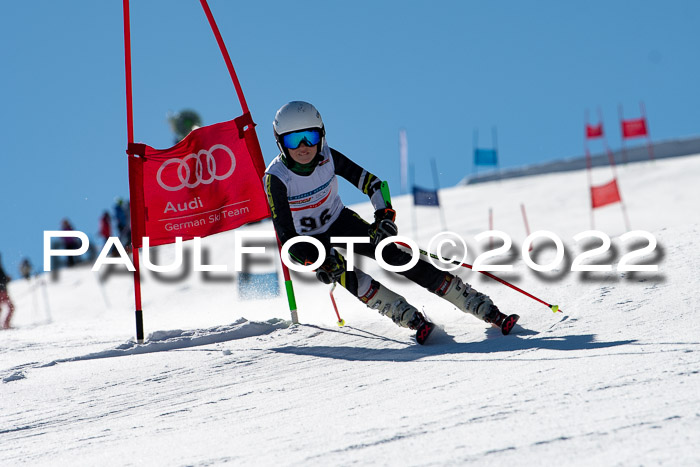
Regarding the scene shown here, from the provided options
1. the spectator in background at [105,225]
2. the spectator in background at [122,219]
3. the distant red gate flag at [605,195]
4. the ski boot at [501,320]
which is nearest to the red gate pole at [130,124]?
the ski boot at [501,320]

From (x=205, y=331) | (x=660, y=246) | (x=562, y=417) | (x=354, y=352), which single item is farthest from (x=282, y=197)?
(x=660, y=246)

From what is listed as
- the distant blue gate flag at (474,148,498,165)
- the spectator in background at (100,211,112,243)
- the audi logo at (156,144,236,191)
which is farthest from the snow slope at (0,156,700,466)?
the distant blue gate flag at (474,148,498,165)

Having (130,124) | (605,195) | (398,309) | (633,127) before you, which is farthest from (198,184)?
(633,127)

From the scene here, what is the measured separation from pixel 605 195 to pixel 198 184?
874cm

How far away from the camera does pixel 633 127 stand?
2291 centimetres

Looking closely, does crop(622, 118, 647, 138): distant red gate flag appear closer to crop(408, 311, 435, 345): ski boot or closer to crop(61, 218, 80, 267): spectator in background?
crop(61, 218, 80, 267): spectator in background

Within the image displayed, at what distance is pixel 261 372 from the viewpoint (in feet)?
15.8

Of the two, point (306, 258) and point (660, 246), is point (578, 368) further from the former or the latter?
point (660, 246)

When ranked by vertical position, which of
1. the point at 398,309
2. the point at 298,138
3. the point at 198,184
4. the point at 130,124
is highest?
the point at 130,124

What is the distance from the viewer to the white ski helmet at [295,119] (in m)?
5.21

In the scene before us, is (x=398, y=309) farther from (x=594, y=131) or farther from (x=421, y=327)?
(x=594, y=131)

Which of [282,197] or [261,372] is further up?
[282,197]

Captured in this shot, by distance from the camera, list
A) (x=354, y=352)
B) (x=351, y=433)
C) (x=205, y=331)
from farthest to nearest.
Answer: (x=205, y=331)
(x=354, y=352)
(x=351, y=433)

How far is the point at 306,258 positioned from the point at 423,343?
3.25 feet
